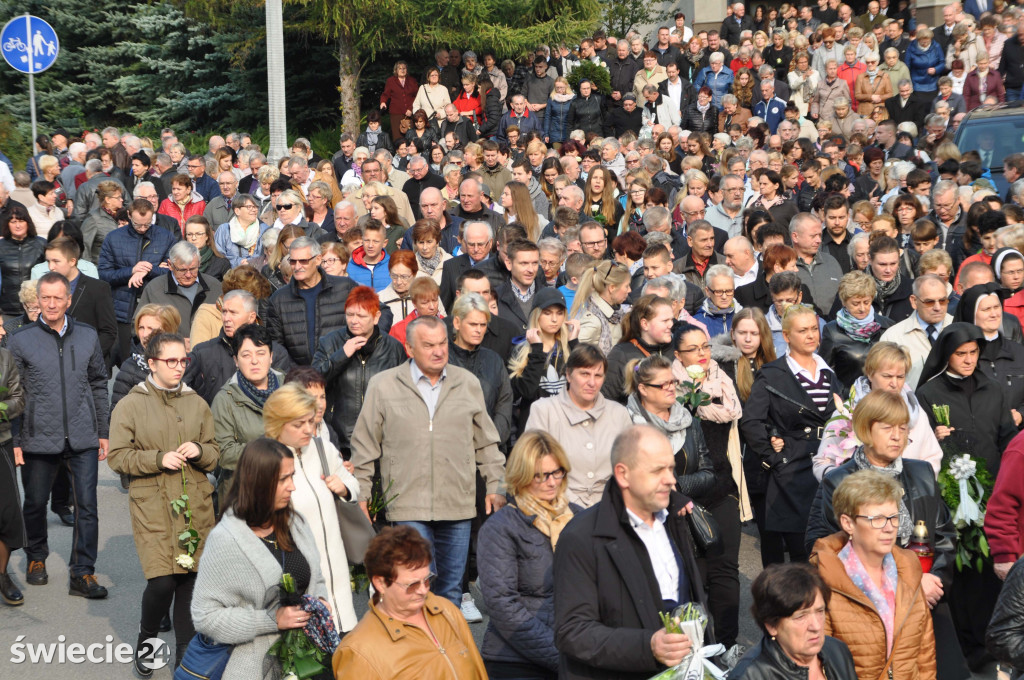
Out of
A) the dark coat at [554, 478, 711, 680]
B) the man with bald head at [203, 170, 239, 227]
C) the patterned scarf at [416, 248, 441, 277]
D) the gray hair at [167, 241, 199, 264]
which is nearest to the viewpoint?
the dark coat at [554, 478, 711, 680]

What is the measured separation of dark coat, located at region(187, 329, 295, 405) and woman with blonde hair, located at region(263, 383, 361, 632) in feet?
7.19

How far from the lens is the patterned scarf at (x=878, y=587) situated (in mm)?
5621

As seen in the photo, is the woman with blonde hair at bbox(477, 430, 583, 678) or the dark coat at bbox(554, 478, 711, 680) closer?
the dark coat at bbox(554, 478, 711, 680)

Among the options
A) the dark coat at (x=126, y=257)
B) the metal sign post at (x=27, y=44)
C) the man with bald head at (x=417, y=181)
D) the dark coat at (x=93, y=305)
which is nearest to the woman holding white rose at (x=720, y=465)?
the dark coat at (x=93, y=305)

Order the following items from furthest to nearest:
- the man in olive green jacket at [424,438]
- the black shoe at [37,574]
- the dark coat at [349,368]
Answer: the black shoe at [37,574] → the dark coat at [349,368] → the man in olive green jacket at [424,438]

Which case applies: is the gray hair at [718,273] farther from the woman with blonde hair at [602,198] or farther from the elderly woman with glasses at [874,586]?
the woman with blonde hair at [602,198]

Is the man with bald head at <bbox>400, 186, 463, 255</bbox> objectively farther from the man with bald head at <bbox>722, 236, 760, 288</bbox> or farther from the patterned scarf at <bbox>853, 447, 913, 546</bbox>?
the patterned scarf at <bbox>853, 447, 913, 546</bbox>

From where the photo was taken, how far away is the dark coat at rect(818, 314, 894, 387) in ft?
30.1

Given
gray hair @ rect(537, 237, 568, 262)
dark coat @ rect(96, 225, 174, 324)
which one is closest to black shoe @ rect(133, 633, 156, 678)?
gray hair @ rect(537, 237, 568, 262)

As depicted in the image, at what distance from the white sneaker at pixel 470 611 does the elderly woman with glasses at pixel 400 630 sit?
3.22 meters

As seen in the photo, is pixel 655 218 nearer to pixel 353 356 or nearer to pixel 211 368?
pixel 353 356

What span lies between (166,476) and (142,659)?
1156 mm

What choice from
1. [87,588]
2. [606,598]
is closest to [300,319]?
[87,588]

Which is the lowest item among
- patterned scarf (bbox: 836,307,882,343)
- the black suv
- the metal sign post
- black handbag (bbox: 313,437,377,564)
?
black handbag (bbox: 313,437,377,564)
